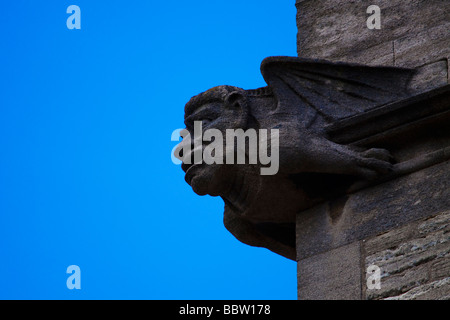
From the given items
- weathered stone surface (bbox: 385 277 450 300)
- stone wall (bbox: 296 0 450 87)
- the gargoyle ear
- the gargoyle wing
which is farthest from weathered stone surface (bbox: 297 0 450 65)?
weathered stone surface (bbox: 385 277 450 300)

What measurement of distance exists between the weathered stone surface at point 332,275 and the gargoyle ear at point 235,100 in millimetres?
852

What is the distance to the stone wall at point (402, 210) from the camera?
6.60 metres

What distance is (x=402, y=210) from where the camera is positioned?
6.80m

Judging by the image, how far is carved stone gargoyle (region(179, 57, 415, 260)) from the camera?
276 inches

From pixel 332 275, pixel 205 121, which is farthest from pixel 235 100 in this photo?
pixel 332 275

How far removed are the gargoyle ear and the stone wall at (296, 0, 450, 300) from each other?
0.53 m

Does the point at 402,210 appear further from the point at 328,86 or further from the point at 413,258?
the point at 328,86

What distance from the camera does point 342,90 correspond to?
733cm

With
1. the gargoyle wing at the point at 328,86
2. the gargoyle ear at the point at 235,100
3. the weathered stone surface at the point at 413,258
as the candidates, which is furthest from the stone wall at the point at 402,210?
the gargoyle ear at the point at 235,100
